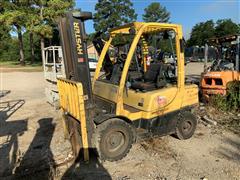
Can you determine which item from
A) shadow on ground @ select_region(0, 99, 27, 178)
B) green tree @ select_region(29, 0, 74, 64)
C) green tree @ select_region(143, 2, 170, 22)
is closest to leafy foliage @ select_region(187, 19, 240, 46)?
green tree @ select_region(143, 2, 170, 22)

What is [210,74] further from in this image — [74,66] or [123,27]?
[74,66]

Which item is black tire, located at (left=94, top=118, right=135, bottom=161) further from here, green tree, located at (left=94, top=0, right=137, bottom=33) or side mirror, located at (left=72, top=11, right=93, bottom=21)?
green tree, located at (left=94, top=0, right=137, bottom=33)

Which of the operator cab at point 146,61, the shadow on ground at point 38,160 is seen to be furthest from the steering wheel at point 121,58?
the shadow on ground at point 38,160

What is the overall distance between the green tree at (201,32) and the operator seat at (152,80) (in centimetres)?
5198

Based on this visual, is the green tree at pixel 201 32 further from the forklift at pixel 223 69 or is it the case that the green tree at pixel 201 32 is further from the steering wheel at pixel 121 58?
the steering wheel at pixel 121 58

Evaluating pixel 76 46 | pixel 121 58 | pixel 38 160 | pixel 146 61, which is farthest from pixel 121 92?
pixel 38 160

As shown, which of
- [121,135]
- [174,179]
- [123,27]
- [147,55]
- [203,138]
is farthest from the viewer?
[147,55]

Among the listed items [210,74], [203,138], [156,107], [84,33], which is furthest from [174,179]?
[210,74]

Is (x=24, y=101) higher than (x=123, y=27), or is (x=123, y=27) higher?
(x=123, y=27)

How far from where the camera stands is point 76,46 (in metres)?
→ 4.49

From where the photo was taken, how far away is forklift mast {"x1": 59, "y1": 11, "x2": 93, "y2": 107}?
4453 mm

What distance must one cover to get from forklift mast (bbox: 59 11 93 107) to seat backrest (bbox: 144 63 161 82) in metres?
1.48

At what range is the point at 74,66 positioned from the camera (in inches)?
180

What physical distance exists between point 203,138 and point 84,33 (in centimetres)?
350
